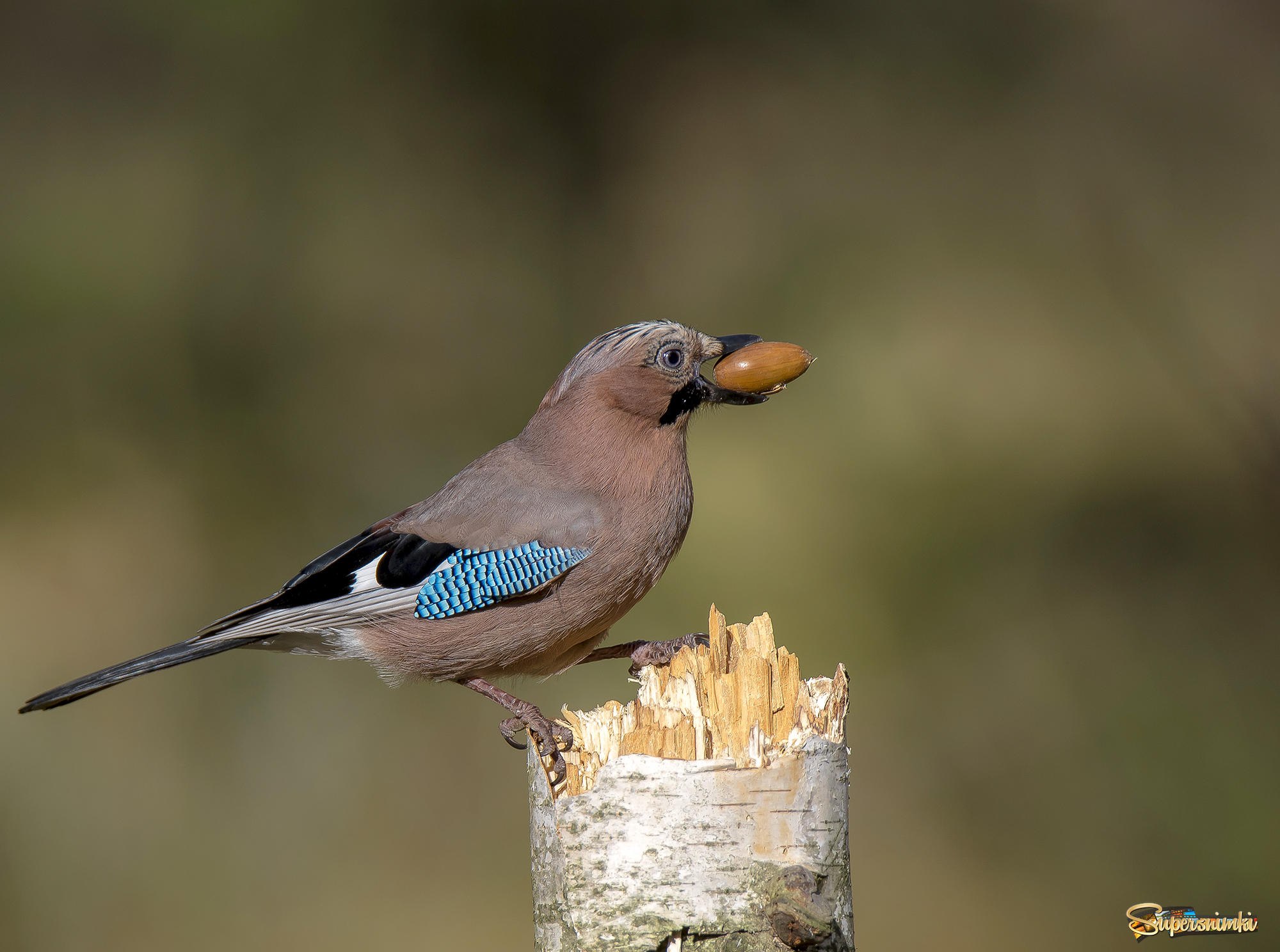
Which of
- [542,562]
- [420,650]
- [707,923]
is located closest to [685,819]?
[707,923]

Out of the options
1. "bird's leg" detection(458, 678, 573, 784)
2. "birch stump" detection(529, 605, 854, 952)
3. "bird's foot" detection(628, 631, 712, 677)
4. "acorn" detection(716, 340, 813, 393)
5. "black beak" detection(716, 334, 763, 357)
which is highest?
"black beak" detection(716, 334, 763, 357)

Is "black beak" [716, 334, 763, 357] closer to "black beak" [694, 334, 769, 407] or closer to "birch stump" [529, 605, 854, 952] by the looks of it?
"black beak" [694, 334, 769, 407]

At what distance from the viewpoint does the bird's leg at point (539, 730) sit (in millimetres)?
2639

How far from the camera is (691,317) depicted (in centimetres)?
673

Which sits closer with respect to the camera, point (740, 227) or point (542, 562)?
point (542, 562)

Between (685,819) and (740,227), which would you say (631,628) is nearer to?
(740,227)

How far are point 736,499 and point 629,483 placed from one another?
3020mm

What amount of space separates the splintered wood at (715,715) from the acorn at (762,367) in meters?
1.01

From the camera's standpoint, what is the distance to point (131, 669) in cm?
315

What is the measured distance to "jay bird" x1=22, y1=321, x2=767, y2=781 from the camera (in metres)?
3.22

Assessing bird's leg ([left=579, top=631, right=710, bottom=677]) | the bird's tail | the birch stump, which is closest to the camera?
the birch stump

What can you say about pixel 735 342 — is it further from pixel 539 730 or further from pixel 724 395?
pixel 539 730

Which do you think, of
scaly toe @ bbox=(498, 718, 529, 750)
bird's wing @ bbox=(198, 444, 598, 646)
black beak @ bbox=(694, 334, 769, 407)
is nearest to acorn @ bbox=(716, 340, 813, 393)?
black beak @ bbox=(694, 334, 769, 407)

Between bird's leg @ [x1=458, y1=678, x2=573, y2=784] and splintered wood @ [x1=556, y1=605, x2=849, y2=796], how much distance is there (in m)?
0.02
